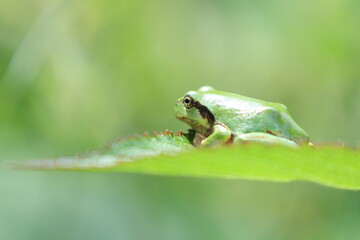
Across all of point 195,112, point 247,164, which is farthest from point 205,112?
point 247,164

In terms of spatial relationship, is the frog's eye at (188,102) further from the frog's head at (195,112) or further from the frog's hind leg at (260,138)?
the frog's hind leg at (260,138)

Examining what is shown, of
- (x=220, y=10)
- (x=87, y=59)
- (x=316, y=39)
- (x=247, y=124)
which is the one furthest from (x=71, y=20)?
(x=247, y=124)

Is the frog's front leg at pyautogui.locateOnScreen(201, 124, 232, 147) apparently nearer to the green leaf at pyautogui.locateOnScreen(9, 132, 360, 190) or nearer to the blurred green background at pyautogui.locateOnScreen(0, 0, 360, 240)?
the green leaf at pyautogui.locateOnScreen(9, 132, 360, 190)

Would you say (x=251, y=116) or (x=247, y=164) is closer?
(x=247, y=164)

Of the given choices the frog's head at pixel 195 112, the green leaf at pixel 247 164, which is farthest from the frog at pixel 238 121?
the green leaf at pixel 247 164

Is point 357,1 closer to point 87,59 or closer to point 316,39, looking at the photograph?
point 316,39

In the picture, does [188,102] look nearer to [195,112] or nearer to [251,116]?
[195,112]
